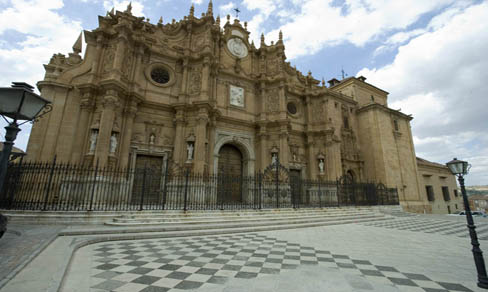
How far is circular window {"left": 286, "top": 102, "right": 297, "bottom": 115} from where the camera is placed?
19859 millimetres

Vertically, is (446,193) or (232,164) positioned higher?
(232,164)

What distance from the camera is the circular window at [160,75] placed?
14836mm

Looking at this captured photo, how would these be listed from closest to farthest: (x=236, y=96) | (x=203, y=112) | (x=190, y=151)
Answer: (x=190, y=151)
(x=203, y=112)
(x=236, y=96)

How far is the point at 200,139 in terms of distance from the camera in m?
13.4

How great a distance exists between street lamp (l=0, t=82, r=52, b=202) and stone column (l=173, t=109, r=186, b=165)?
1022cm

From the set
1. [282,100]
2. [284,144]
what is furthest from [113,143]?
[282,100]

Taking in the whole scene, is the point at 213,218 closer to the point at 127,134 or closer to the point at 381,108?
the point at 127,134

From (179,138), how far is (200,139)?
1563 millimetres

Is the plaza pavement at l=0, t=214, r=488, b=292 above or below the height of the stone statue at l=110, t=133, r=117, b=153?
below

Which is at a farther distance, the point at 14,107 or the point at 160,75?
the point at 160,75

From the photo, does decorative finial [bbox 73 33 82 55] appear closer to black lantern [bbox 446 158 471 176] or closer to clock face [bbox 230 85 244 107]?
clock face [bbox 230 85 244 107]

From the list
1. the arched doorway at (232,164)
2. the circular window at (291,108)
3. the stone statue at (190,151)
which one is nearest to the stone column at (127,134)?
the stone statue at (190,151)

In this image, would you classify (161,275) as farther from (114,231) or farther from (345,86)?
(345,86)

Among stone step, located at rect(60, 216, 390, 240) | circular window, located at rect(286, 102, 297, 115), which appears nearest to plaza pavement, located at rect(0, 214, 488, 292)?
stone step, located at rect(60, 216, 390, 240)
